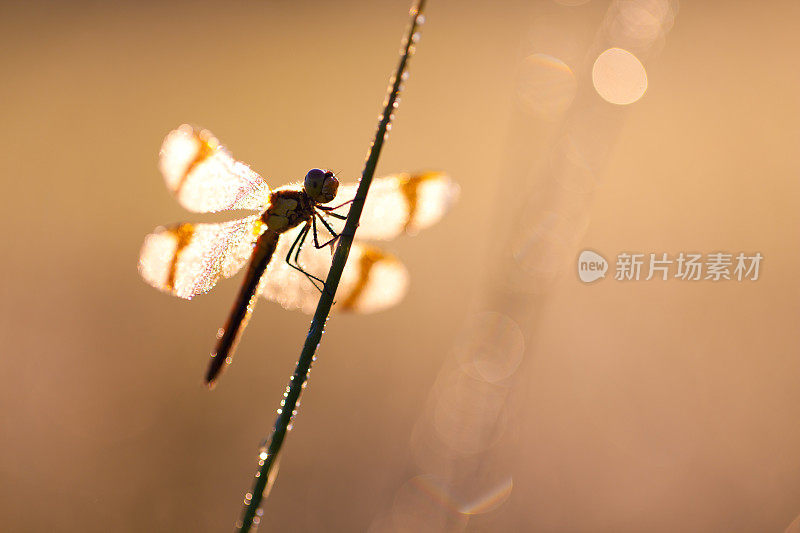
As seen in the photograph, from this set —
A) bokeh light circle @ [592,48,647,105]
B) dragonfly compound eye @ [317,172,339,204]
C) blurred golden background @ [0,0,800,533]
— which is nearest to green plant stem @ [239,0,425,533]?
dragonfly compound eye @ [317,172,339,204]

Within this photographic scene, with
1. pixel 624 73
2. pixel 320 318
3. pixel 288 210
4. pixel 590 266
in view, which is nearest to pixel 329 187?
pixel 288 210

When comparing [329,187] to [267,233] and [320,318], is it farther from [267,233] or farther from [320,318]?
[320,318]

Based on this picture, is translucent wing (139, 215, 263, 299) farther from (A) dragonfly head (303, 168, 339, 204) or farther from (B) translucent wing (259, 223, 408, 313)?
(A) dragonfly head (303, 168, 339, 204)

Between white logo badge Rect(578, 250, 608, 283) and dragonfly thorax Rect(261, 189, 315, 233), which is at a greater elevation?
white logo badge Rect(578, 250, 608, 283)

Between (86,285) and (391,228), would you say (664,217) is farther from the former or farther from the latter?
(86,285)

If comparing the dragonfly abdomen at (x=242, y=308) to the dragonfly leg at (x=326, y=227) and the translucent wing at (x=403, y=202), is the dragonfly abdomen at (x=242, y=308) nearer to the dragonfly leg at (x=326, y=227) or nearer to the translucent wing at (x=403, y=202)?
the dragonfly leg at (x=326, y=227)

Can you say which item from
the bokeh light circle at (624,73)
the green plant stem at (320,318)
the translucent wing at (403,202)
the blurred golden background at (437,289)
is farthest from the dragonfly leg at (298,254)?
the bokeh light circle at (624,73)
